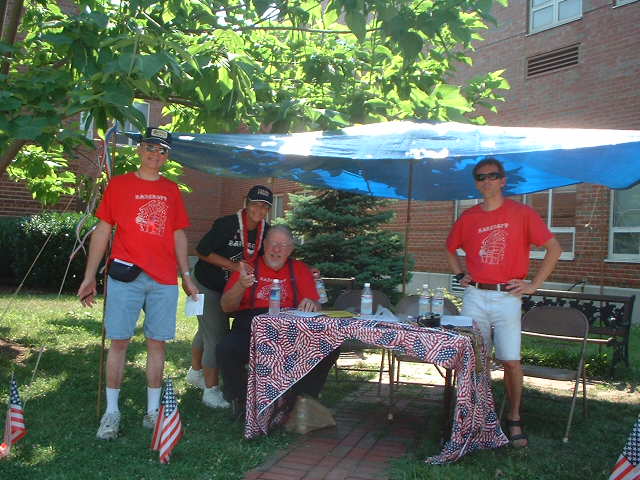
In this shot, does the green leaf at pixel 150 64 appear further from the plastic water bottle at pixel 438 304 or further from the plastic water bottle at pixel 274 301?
the plastic water bottle at pixel 438 304

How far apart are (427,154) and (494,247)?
0.81 meters

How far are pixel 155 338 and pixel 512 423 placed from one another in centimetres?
244

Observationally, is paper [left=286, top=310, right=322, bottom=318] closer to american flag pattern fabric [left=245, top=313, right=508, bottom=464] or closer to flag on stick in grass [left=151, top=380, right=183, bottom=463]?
american flag pattern fabric [left=245, top=313, right=508, bottom=464]

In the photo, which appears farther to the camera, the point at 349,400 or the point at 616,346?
the point at 616,346

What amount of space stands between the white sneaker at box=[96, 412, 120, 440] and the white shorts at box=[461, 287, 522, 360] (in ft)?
8.06

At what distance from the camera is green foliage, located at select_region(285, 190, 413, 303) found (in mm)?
9320

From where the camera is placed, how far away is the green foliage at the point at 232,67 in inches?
152

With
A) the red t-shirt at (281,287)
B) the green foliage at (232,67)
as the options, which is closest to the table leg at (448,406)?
the red t-shirt at (281,287)

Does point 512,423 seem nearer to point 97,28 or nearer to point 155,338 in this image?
point 155,338

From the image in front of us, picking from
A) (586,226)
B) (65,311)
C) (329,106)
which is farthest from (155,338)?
(586,226)

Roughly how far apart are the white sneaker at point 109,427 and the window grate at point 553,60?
33.9 feet

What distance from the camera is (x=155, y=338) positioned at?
4176 mm

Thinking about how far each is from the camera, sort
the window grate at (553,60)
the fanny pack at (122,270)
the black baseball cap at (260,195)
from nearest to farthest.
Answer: the fanny pack at (122,270) → the black baseball cap at (260,195) → the window grate at (553,60)

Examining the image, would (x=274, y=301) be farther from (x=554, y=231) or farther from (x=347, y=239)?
(x=554, y=231)
